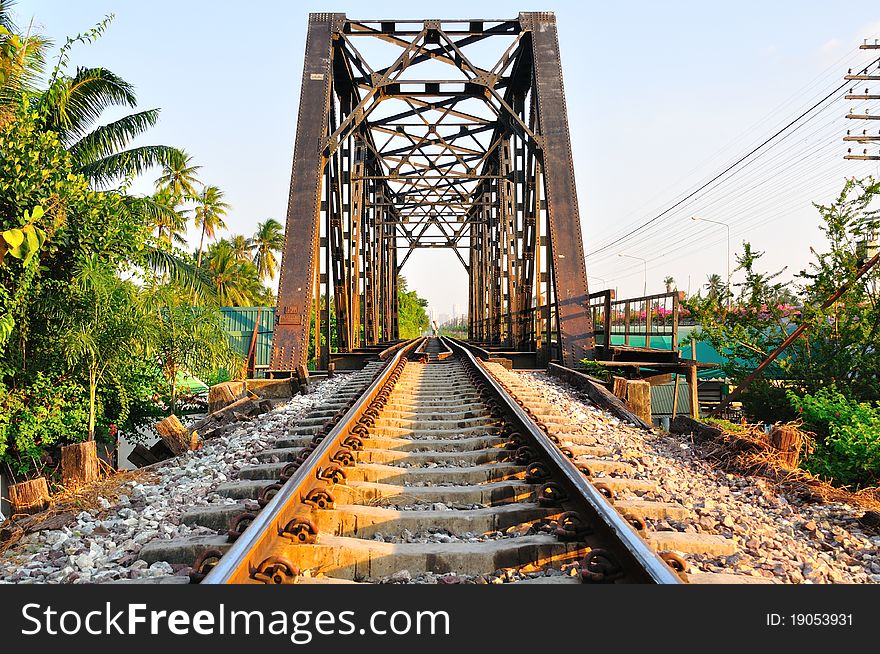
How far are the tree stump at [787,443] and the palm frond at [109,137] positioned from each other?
646 inches

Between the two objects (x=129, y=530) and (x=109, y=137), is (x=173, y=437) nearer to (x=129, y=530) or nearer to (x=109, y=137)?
(x=129, y=530)

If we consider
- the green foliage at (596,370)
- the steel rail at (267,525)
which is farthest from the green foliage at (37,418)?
the green foliage at (596,370)

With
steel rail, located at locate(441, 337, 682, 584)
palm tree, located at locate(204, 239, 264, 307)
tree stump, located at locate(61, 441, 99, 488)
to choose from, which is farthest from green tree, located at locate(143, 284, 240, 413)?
palm tree, located at locate(204, 239, 264, 307)

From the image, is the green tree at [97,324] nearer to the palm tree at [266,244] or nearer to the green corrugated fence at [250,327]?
the green corrugated fence at [250,327]

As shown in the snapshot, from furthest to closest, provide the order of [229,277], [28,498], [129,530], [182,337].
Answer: [229,277], [182,337], [28,498], [129,530]

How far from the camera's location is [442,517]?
2705mm

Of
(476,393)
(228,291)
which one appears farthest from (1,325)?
(228,291)

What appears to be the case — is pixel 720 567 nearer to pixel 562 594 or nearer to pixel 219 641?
pixel 562 594

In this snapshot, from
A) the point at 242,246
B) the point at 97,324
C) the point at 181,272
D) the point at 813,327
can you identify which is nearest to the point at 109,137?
the point at 181,272

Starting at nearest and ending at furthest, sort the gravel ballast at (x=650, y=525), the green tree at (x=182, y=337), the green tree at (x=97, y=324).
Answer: the gravel ballast at (x=650, y=525) → the green tree at (x=97, y=324) → the green tree at (x=182, y=337)

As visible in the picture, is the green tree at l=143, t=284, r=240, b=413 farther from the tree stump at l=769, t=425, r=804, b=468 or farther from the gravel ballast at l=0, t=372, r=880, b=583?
the tree stump at l=769, t=425, r=804, b=468

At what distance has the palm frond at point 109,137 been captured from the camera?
15406 mm

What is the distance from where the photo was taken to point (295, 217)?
1030cm

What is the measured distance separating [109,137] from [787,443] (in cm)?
1690
